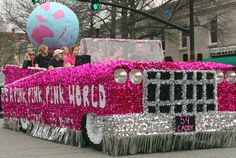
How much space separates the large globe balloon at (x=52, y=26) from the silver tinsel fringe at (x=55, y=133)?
2139mm

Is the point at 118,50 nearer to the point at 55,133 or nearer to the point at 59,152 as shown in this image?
the point at 55,133

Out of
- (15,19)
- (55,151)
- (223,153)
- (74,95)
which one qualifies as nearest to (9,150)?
(55,151)

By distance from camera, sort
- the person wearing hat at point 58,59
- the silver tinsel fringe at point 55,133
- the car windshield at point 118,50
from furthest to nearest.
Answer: the person wearing hat at point 58,59 → the car windshield at point 118,50 → the silver tinsel fringe at point 55,133

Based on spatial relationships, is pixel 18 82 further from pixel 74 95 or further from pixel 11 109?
pixel 74 95

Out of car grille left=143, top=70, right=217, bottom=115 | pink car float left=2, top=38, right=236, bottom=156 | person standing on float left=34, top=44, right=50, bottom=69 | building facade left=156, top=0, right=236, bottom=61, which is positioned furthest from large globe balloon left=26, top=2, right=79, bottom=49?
building facade left=156, top=0, right=236, bottom=61

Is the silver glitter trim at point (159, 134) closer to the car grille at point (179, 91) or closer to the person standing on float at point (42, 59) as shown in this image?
the car grille at point (179, 91)

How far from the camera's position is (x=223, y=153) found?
275 inches

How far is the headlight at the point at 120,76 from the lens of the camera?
22.3 feet

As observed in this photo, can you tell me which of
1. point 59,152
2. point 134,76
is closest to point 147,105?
point 134,76

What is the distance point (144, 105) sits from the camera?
Answer: 22.7ft

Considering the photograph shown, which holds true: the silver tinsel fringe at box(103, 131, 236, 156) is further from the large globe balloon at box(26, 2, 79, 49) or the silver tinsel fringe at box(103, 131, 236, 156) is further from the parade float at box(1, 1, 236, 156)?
the large globe balloon at box(26, 2, 79, 49)

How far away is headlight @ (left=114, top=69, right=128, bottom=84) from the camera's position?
680 centimetres

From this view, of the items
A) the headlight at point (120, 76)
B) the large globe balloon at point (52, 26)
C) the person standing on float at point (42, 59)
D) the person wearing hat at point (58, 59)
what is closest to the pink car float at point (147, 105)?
the headlight at point (120, 76)

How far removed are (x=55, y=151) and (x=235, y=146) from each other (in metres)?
2.73
